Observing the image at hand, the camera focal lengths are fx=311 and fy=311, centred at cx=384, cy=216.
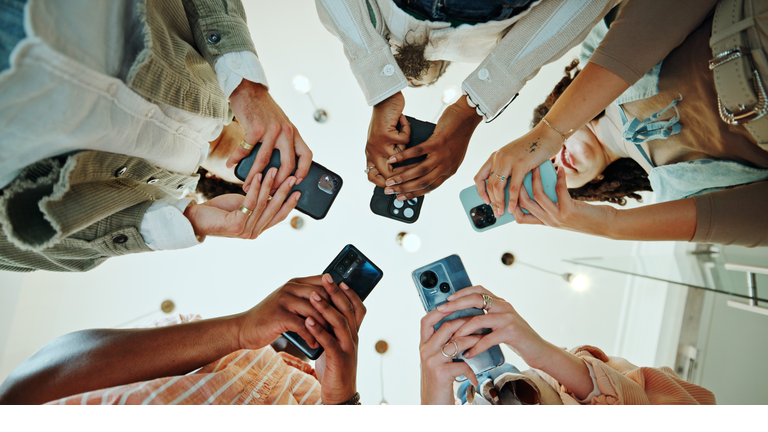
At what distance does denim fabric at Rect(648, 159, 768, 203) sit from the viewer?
65 cm

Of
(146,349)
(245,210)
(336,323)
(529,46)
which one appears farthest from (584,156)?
(146,349)

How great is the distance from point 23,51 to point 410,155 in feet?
2.16

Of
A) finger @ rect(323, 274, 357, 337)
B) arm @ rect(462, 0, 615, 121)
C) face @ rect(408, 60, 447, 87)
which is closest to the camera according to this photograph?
arm @ rect(462, 0, 615, 121)

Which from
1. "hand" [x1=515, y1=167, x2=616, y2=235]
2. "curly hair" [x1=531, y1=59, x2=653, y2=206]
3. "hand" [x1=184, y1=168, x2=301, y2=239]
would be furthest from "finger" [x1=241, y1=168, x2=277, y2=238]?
"curly hair" [x1=531, y1=59, x2=653, y2=206]

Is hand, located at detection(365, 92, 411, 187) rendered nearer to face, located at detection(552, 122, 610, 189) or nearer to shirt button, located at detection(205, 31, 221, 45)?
shirt button, located at detection(205, 31, 221, 45)

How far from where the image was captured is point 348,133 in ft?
5.14

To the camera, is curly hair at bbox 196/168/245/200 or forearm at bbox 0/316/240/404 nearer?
forearm at bbox 0/316/240/404

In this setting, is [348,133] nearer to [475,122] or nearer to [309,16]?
[309,16]

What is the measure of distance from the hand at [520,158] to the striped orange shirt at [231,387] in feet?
2.34

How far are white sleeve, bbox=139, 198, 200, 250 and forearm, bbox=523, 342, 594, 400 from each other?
827 millimetres

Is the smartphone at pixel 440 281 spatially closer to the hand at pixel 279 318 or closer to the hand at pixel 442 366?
the hand at pixel 442 366

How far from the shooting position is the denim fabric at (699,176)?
0.65 meters

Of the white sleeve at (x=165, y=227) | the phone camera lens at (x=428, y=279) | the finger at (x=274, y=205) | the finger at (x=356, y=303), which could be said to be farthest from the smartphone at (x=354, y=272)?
the white sleeve at (x=165, y=227)
